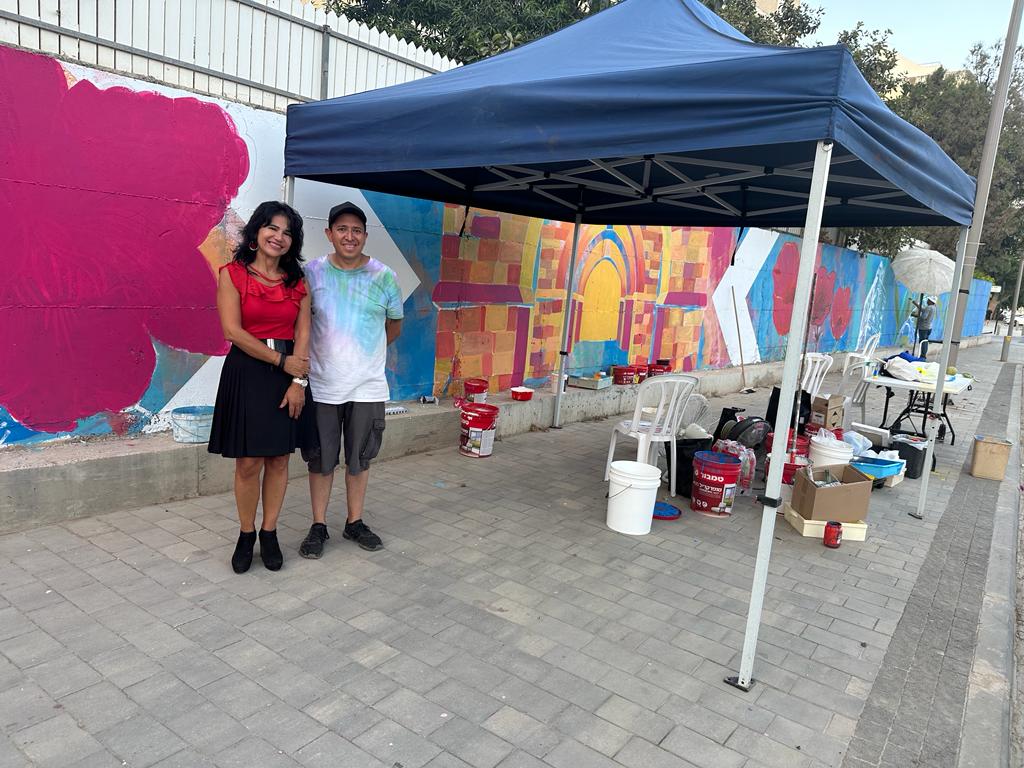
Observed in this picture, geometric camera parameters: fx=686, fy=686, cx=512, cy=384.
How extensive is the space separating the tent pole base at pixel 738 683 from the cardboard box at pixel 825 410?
4225 mm

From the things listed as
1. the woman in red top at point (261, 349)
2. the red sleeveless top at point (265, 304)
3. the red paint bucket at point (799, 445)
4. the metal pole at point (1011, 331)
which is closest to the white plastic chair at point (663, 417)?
the red paint bucket at point (799, 445)

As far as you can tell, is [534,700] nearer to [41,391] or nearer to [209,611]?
[209,611]

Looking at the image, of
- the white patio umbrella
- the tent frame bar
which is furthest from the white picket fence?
the white patio umbrella

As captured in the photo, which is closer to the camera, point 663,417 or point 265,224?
point 265,224

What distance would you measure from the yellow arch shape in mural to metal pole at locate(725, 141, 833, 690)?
600cm

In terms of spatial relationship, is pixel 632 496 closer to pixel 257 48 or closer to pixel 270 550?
pixel 270 550

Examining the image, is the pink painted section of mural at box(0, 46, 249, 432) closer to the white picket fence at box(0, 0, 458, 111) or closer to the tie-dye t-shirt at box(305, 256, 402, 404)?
the white picket fence at box(0, 0, 458, 111)

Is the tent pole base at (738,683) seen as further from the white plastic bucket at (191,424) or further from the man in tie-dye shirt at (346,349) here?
the white plastic bucket at (191,424)

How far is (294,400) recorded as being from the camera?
3.44m

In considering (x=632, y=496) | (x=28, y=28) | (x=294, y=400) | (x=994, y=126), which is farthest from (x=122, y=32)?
(x=994, y=126)

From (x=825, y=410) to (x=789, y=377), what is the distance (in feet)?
14.1

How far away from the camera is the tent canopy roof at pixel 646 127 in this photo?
2.73 metres

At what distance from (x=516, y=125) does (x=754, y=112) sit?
1115 millimetres

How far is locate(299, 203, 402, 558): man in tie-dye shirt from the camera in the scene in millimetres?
3623
